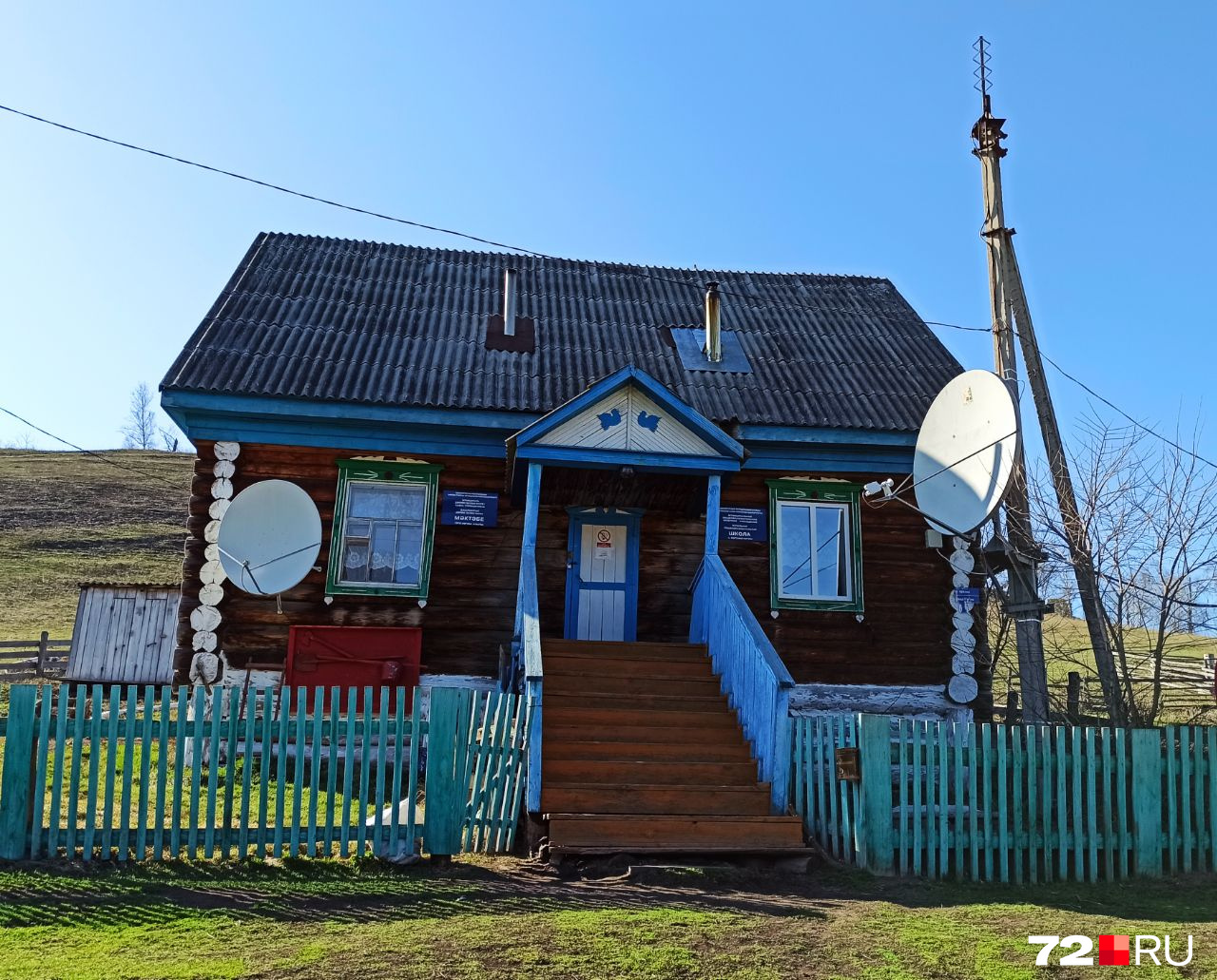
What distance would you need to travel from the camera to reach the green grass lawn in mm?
5195

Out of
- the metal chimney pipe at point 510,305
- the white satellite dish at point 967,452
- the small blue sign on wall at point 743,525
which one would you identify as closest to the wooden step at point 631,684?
the small blue sign on wall at point 743,525

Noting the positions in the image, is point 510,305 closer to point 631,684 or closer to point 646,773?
point 631,684

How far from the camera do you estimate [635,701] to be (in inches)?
376

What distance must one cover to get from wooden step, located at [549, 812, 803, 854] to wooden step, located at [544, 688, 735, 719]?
1.66 m

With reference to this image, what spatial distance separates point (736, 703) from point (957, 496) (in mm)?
3219

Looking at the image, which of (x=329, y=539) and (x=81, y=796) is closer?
(x=81, y=796)

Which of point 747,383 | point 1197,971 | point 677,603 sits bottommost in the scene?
point 1197,971

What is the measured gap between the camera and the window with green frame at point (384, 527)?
11578mm

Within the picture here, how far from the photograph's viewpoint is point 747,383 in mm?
13000

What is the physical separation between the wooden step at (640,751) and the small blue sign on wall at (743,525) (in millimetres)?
3671

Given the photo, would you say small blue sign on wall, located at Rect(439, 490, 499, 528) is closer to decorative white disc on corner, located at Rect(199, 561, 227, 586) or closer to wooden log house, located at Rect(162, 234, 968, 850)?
wooden log house, located at Rect(162, 234, 968, 850)

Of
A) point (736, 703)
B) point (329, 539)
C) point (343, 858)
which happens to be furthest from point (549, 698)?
point (329, 539)

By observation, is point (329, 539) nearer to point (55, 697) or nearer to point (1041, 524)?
point (55, 697)

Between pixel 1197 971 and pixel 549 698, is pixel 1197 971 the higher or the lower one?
the lower one
